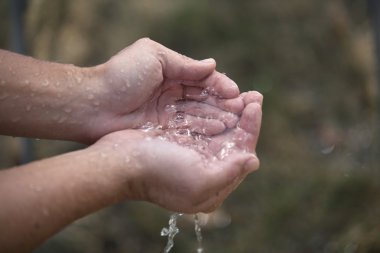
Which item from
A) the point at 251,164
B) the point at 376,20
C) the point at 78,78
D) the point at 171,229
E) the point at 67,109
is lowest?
the point at 171,229

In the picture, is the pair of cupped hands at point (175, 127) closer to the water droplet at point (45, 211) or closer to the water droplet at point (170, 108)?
the water droplet at point (170, 108)

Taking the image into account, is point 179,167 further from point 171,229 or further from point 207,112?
point 171,229

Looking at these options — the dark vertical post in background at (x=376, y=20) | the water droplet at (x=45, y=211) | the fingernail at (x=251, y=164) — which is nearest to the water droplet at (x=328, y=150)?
the dark vertical post in background at (x=376, y=20)

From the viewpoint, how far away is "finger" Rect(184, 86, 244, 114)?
1.86 metres

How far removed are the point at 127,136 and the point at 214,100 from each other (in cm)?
36

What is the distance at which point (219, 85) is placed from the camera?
1914 millimetres

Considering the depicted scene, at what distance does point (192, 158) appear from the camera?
64.7 inches

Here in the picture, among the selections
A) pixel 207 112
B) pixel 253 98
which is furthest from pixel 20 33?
pixel 253 98

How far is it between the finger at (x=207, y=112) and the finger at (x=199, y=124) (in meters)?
0.02

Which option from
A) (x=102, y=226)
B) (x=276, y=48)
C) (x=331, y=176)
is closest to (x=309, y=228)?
(x=331, y=176)

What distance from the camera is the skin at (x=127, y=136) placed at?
4.80 feet

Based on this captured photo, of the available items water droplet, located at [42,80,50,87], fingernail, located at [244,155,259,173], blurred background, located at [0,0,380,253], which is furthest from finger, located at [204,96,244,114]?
blurred background, located at [0,0,380,253]

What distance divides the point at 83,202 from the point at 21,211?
18 centimetres

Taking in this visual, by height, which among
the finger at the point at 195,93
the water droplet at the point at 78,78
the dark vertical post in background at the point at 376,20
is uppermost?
the dark vertical post in background at the point at 376,20
